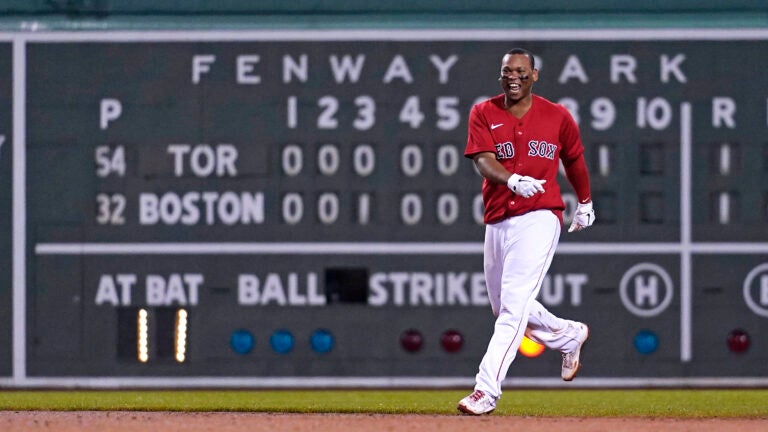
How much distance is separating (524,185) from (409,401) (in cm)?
242

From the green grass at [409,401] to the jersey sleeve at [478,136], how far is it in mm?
1431

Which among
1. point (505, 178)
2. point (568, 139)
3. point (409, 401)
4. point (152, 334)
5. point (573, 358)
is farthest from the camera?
point (152, 334)

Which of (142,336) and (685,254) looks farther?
(142,336)

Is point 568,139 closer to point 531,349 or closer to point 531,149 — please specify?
point 531,149

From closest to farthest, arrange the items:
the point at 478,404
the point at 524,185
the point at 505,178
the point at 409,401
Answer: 1. the point at 524,185
2. the point at 505,178
3. the point at 478,404
4. the point at 409,401

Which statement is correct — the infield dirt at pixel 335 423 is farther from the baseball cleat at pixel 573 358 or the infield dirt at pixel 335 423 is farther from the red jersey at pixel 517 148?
the red jersey at pixel 517 148

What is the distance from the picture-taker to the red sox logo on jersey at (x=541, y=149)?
8.41 m

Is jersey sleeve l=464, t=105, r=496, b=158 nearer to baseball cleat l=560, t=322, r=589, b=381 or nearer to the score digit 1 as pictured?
baseball cleat l=560, t=322, r=589, b=381

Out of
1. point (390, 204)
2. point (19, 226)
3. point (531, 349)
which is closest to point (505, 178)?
point (390, 204)

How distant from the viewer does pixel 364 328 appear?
10.6 meters

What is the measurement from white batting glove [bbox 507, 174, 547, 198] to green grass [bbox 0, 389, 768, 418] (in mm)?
1450

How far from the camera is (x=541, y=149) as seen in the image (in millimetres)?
8445

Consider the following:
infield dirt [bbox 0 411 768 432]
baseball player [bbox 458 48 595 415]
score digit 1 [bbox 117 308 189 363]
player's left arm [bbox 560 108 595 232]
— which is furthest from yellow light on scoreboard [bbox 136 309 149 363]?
player's left arm [bbox 560 108 595 232]

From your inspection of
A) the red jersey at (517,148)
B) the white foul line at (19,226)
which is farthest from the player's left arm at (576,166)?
the white foul line at (19,226)
